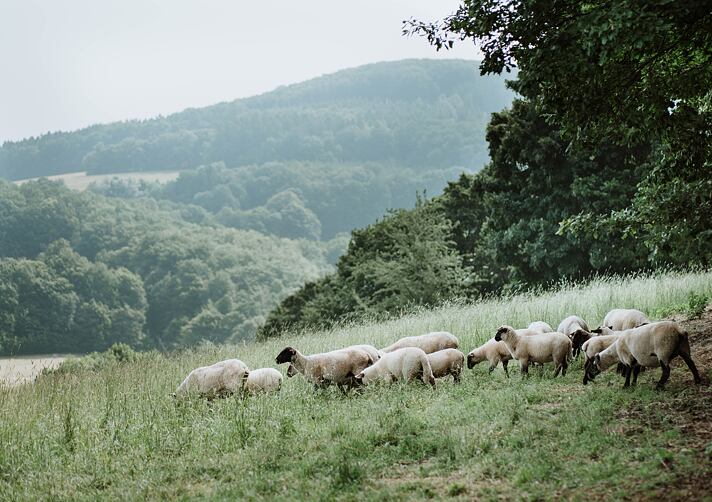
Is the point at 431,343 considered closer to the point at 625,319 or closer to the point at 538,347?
the point at 538,347

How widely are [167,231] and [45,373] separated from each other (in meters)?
99.1

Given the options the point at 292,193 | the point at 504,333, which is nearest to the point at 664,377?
the point at 504,333

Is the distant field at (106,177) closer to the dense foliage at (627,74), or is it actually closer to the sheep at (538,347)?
the sheep at (538,347)

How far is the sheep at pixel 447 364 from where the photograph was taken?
32.2 ft

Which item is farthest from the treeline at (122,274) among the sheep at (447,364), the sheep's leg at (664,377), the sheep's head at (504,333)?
the sheep's leg at (664,377)

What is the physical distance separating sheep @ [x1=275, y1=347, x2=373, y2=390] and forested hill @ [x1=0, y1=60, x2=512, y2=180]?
147m

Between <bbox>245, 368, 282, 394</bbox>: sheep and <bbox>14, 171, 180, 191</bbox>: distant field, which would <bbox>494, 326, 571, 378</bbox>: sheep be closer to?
<bbox>245, 368, 282, 394</bbox>: sheep

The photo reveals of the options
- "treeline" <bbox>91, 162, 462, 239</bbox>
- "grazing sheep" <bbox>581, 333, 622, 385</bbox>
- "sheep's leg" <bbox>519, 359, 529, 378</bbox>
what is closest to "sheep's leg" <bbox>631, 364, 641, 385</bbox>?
"grazing sheep" <bbox>581, 333, 622, 385</bbox>

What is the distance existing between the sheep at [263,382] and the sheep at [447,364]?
7.80 ft

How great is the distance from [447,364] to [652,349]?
3012 mm

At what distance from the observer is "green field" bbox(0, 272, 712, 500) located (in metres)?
5.65

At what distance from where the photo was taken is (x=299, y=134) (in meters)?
179

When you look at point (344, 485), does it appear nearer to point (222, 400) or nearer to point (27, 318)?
point (222, 400)

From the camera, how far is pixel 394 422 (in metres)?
7.38
